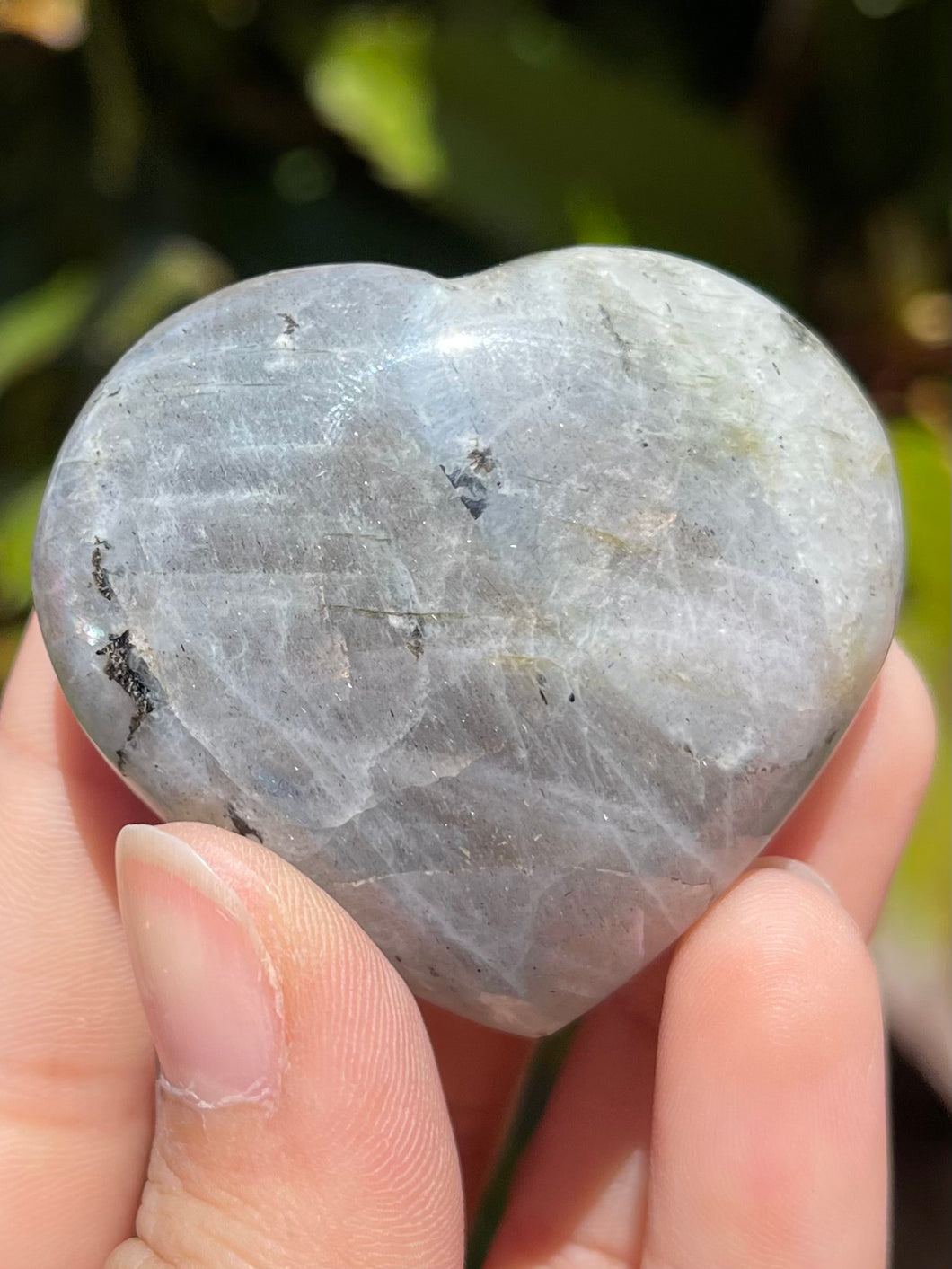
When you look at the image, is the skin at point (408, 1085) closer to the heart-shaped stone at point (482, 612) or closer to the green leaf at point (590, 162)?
the heart-shaped stone at point (482, 612)

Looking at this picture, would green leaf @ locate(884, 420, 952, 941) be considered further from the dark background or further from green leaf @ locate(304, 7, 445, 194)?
green leaf @ locate(304, 7, 445, 194)

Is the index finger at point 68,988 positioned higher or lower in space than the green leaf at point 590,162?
lower

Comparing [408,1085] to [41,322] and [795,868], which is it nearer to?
[795,868]

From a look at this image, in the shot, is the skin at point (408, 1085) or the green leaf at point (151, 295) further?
the green leaf at point (151, 295)

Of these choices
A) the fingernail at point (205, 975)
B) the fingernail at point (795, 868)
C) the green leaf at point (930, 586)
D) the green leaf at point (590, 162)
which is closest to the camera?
the fingernail at point (205, 975)

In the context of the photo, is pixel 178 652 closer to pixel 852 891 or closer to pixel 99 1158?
pixel 99 1158

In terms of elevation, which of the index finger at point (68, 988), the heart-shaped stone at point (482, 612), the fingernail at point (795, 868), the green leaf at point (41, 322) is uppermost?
the heart-shaped stone at point (482, 612)

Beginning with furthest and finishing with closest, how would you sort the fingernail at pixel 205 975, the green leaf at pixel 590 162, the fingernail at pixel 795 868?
the green leaf at pixel 590 162
the fingernail at pixel 795 868
the fingernail at pixel 205 975

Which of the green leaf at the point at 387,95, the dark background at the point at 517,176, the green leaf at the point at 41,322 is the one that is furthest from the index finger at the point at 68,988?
the green leaf at the point at 387,95

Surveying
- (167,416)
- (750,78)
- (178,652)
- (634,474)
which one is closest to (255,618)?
(178,652)
